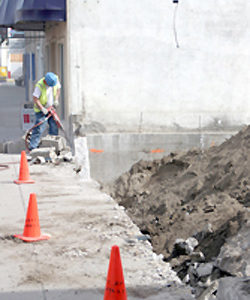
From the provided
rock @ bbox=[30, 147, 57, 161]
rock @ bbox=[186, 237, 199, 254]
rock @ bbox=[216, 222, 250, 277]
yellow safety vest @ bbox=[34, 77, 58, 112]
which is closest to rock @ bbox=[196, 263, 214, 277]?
rock @ bbox=[216, 222, 250, 277]

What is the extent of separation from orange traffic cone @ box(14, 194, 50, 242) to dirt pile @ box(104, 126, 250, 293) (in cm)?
175

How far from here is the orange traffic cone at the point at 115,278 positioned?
4062mm

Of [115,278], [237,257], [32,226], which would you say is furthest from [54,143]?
[115,278]

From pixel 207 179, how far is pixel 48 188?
119 inches

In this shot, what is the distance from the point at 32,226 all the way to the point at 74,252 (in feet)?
2.22

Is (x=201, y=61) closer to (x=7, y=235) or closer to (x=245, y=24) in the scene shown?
(x=245, y=24)

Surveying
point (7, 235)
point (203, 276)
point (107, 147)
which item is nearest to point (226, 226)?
point (203, 276)

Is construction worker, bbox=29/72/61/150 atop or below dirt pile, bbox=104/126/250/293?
atop

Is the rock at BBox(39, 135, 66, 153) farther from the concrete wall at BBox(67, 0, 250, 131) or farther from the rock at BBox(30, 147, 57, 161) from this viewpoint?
the concrete wall at BBox(67, 0, 250, 131)

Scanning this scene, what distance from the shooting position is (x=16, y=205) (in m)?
7.91

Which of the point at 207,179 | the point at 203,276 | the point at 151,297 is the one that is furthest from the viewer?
the point at 207,179

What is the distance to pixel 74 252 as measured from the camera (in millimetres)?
5883

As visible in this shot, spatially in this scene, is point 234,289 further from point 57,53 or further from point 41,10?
point 57,53

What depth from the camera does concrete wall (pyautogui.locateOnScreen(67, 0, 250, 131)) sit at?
1354cm
